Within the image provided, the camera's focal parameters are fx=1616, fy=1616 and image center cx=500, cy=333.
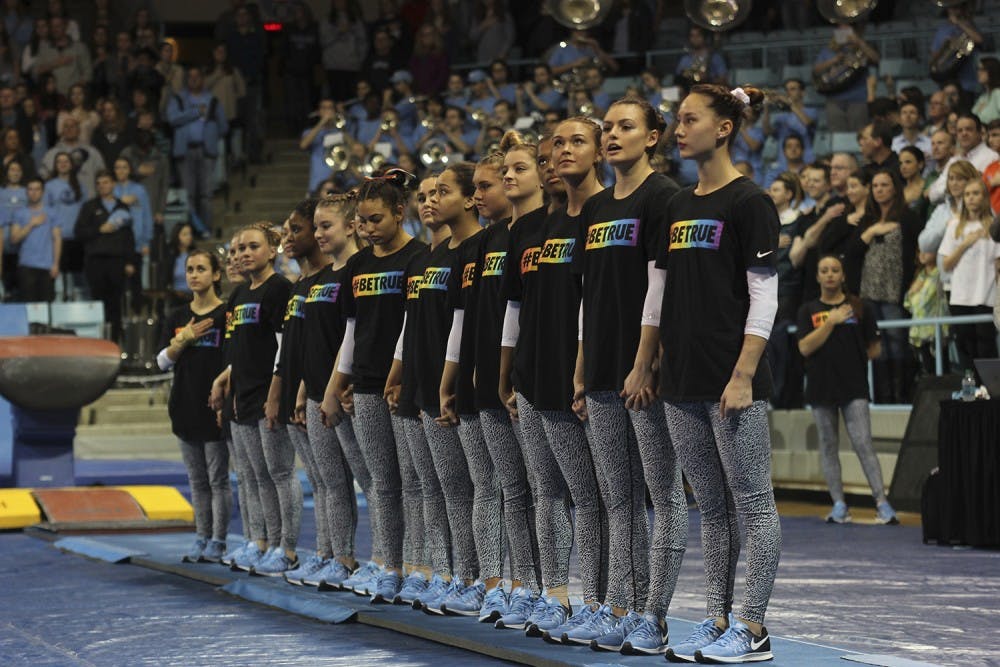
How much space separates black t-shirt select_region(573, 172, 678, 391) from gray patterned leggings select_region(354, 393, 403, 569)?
1.92m

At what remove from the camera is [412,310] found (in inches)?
278

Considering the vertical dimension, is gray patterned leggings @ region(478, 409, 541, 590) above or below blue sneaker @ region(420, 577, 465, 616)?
above

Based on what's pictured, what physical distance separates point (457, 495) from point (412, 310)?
831 mm

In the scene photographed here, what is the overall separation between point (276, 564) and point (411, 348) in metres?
1.87

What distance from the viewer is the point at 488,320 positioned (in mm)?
6480

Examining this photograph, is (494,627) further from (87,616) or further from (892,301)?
(892,301)

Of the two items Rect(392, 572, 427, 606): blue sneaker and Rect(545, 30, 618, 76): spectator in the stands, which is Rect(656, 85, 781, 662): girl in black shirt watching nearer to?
Rect(392, 572, 427, 606): blue sneaker

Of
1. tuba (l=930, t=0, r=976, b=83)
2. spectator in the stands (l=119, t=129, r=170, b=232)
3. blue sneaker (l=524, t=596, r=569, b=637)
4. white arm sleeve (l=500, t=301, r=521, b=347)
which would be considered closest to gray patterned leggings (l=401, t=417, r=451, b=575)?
white arm sleeve (l=500, t=301, r=521, b=347)

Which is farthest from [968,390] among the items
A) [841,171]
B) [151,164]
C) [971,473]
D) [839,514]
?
[151,164]

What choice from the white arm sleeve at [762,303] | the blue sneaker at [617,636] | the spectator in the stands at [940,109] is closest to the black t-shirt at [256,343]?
the blue sneaker at [617,636]

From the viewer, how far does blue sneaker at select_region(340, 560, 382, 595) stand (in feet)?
24.3

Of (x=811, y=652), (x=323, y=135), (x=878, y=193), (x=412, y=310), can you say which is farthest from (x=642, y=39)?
(x=811, y=652)

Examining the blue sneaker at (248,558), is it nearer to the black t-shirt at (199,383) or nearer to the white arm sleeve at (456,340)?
the black t-shirt at (199,383)

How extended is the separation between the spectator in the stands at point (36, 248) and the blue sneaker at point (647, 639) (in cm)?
1230
